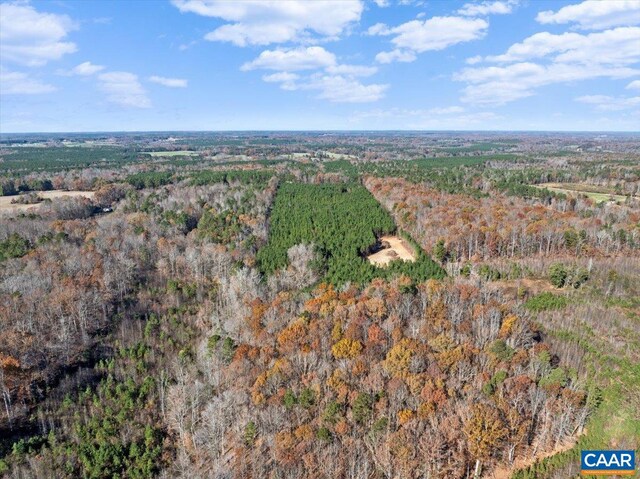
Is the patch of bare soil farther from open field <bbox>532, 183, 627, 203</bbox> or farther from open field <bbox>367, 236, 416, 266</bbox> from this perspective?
open field <bbox>532, 183, 627, 203</bbox>

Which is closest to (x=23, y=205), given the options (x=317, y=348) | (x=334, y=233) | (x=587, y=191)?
(x=334, y=233)

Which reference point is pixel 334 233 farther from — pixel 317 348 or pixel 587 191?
pixel 587 191

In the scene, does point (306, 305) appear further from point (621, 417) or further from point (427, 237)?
point (427, 237)

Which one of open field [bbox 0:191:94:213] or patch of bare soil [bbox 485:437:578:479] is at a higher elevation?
open field [bbox 0:191:94:213]

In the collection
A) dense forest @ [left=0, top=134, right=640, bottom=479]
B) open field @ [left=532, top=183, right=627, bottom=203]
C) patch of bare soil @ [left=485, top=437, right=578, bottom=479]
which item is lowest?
patch of bare soil @ [left=485, top=437, right=578, bottom=479]

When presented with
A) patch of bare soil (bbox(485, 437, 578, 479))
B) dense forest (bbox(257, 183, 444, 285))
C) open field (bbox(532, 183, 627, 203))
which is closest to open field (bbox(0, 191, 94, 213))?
dense forest (bbox(257, 183, 444, 285))

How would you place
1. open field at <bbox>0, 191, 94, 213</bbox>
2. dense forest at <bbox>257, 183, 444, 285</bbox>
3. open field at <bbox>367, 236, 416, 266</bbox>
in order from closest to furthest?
1. dense forest at <bbox>257, 183, 444, 285</bbox>
2. open field at <bbox>367, 236, 416, 266</bbox>
3. open field at <bbox>0, 191, 94, 213</bbox>
